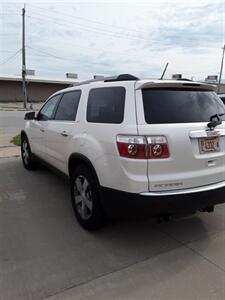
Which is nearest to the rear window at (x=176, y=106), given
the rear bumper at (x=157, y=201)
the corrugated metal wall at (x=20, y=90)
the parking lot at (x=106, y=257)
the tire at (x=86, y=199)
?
the rear bumper at (x=157, y=201)

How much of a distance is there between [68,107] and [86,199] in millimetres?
1422

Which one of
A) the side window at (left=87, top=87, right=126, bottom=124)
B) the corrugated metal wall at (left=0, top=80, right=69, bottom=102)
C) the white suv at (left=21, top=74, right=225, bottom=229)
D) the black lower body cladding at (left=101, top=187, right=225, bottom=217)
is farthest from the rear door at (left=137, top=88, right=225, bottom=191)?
the corrugated metal wall at (left=0, top=80, right=69, bottom=102)

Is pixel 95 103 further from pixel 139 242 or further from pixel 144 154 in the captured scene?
pixel 139 242

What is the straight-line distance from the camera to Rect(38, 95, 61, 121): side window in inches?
193

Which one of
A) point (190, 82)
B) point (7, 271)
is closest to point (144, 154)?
point (190, 82)

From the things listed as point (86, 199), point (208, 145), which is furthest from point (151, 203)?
point (86, 199)

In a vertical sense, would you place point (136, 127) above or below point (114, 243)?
above

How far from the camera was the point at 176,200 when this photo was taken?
2.94 m

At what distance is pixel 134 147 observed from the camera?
2842 mm

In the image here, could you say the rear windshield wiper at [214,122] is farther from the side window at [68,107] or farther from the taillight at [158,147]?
the side window at [68,107]

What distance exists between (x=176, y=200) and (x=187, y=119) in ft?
2.78

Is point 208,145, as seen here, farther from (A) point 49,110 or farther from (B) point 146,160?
(A) point 49,110

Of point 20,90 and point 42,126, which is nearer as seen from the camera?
point 42,126

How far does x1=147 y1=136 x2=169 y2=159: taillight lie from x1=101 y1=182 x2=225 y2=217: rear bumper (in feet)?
1.21
